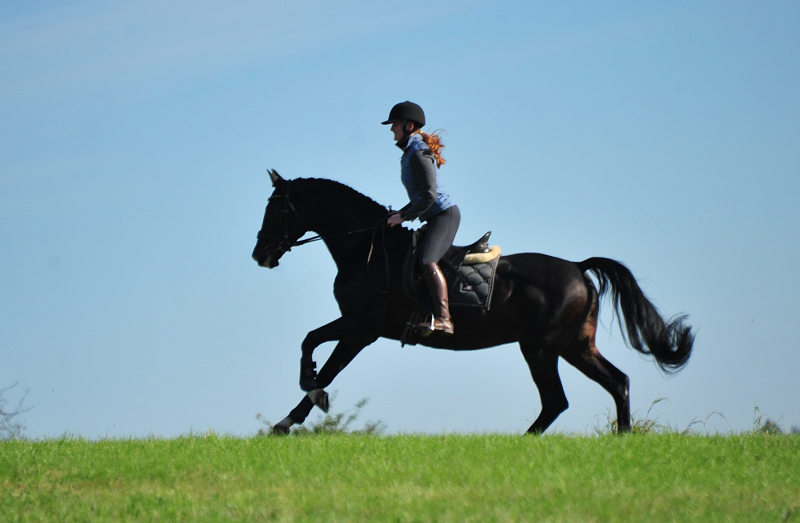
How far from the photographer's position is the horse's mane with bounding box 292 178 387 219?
34.7ft

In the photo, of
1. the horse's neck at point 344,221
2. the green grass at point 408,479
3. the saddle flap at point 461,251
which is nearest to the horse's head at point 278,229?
the horse's neck at point 344,221

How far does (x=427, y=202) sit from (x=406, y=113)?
1.01 m

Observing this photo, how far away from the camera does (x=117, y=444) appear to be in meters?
9.55

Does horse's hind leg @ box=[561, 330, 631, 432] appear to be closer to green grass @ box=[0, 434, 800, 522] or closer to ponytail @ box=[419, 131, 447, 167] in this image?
green grass @ box=[0, 434, 800, 522]

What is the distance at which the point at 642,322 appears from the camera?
10586 mm

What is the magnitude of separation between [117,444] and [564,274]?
16.7 ft

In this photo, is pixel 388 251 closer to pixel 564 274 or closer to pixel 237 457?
pixel 564 274

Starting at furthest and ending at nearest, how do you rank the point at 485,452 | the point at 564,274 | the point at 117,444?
1. the point at 564,274
2. the point at 117,444
3. the point at 485,452

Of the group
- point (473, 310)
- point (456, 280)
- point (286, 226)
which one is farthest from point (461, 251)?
point (286, 226)

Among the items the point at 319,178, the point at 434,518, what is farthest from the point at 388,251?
the point at 434,518

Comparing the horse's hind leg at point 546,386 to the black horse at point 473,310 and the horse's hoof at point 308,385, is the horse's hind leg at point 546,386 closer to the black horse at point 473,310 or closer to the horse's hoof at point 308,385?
the black horse at point 473,310

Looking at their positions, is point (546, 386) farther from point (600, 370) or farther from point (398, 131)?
point (398, 131)

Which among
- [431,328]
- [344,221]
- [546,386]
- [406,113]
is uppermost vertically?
[406,113]

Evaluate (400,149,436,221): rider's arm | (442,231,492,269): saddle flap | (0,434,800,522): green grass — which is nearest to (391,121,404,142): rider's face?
(400,149,436,221): rider's arm
